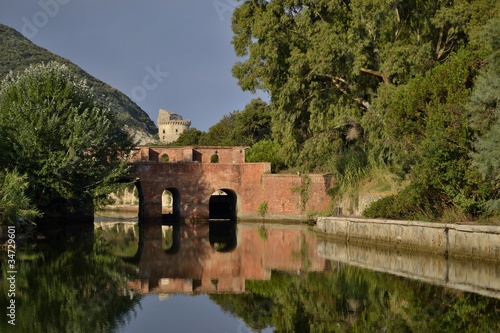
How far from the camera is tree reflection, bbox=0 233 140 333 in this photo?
1068cm

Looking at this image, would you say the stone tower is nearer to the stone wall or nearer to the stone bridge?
the stone bridge

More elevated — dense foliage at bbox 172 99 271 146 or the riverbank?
dense foliage at bbox 172 99 271 146

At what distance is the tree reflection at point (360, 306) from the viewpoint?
10.7 meters

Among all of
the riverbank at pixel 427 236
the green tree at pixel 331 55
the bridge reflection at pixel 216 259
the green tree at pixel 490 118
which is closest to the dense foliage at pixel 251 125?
the green tree at pixel 331 55

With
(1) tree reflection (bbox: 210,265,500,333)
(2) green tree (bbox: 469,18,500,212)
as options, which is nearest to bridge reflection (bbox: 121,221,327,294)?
(1) tree reflection (bbox: 210,265,500,333)

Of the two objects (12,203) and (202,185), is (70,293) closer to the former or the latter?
(12,203)

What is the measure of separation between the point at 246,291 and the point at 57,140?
19.4 m

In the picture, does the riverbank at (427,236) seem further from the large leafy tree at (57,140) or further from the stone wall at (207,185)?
the stone wall at (207,185)

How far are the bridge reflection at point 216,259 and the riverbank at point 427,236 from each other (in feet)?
5.54

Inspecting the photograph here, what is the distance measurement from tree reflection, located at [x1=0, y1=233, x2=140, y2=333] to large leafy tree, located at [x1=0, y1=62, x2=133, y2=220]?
10.5 meters

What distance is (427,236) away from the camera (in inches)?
758

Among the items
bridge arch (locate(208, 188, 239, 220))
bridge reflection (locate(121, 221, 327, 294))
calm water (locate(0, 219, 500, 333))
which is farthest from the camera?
bridge arch (locate(208, 188, 239, 220))

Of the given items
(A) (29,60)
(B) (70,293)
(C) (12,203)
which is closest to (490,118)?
(B) (70,293)

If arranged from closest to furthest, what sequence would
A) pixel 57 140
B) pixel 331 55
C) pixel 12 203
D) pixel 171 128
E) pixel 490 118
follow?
pixel 490 118, pixel 12 203, pixel 331 55, pixel 57 140, pixel 171 128
